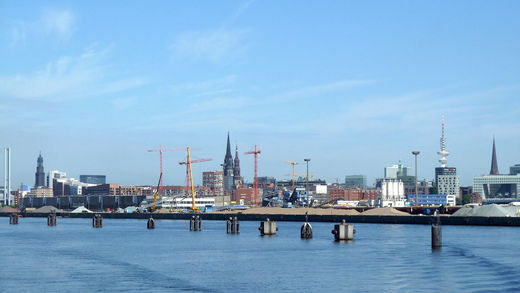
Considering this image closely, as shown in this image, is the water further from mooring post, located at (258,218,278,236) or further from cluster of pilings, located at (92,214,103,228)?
cluster of pilings, located at (92,214,103,228)

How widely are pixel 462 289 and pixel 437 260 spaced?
16.9 metres

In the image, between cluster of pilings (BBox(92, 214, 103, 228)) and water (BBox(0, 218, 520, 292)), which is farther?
cluster of pilings (BBox(92, 214, 103, 228))

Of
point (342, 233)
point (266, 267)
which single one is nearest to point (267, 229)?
point (342, 233)

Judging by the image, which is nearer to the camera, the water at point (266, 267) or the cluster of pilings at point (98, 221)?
the water at point (266, 267)

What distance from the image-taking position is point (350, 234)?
88375mm

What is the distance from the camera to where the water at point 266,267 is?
47.1 metres

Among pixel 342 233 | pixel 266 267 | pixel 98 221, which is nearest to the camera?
pixel 266 267

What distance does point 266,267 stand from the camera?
58.0 meters

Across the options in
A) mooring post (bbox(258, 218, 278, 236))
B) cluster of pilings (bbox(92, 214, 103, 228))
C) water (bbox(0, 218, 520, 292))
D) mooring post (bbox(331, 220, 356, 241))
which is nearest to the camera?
water (bbox(0, 218, 520, 292))

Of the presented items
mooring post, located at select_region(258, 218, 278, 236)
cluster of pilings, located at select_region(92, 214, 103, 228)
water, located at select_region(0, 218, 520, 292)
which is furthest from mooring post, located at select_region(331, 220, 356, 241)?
cluster of pilings, located at select_region(92, 214, 103, 228)

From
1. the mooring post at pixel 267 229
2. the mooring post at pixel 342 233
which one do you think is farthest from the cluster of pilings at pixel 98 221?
the mooring post at pixel 342 233

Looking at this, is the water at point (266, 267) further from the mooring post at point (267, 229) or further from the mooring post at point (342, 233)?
the mooring post at point (267, 229)

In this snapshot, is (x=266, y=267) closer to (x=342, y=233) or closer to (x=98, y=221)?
(x=342, y=233)

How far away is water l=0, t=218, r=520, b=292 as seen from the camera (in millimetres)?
47062
